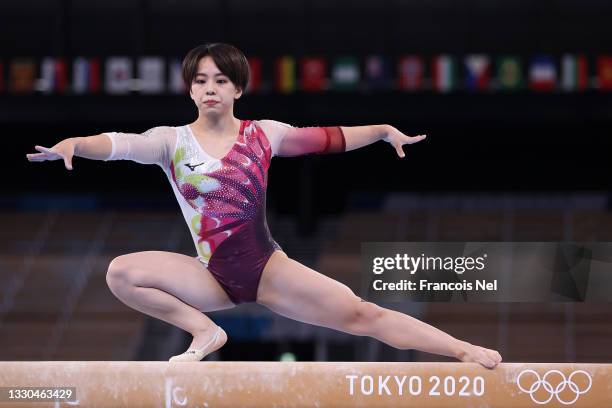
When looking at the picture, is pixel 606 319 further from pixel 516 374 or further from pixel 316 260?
pixel 516 374

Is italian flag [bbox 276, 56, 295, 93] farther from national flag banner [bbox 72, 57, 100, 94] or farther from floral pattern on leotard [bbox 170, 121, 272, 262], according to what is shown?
floral pattern on leotard [bbox 170, 121, 272, 262]

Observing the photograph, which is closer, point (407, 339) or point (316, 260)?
point (407, 339)

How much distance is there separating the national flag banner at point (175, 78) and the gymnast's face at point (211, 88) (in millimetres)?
8382

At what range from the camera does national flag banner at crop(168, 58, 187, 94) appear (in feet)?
43.1

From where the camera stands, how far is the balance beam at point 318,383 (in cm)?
466

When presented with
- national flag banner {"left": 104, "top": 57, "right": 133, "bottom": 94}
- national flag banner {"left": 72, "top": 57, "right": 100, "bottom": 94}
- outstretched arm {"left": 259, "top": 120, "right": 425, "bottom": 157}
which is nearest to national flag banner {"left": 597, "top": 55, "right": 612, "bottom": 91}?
national flag banner {"left": 104, "top": 57, "right": 133, "bottom": 94}

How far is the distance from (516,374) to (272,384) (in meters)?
1.17

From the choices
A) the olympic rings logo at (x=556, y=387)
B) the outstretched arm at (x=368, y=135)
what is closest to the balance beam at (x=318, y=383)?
the olympic rings logo at (x=556, y=387)

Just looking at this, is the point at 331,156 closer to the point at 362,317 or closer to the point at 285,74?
the point at 285,74

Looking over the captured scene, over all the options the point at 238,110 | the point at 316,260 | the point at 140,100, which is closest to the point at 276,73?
the point at 238,110

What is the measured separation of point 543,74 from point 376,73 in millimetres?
2187

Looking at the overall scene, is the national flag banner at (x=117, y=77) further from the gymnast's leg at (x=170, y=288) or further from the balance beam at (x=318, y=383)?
the balance beam at (x=318, y=383)

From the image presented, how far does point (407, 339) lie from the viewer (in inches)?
190

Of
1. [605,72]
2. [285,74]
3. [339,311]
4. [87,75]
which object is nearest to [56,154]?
[339,311]
